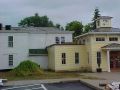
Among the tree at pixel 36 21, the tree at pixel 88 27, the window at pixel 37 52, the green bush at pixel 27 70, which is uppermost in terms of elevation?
the tree at pixel 36 21

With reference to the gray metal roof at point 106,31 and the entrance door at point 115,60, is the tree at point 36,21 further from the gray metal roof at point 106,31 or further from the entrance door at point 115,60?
the entrance door at point 115,60

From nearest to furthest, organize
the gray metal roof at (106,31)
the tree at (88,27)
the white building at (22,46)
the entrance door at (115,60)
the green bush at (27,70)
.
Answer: the green bush at (27,70) → the gray metal roof at (106,31) → the entrance door at (115,60) → the white building at (22,46) → the tree at (88,27)

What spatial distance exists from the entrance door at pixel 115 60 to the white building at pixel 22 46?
Answer: 920 centimetres

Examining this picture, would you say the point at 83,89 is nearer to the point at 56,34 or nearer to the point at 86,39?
the point at 86,39

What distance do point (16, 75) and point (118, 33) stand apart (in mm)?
14483

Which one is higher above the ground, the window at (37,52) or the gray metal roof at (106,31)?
the gray metal roof at (106,31)

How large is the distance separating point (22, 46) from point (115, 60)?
1234 centimetres

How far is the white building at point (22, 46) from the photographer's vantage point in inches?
1827

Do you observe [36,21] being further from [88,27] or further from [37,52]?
[37,52]

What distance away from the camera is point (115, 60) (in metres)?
45.7

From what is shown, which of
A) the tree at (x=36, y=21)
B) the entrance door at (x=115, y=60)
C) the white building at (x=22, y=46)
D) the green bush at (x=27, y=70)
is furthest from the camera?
the tree at (x=36, y=21)

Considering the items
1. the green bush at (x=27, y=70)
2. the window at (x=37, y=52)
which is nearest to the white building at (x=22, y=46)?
the window at (x=37, y=52)

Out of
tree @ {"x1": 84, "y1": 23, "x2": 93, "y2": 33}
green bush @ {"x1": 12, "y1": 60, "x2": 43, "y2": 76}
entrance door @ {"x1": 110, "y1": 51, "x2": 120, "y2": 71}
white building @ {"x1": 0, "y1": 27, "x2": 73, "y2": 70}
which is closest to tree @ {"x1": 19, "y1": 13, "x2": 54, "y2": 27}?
tree @ {"x1": 84, "y1": 23, "x2": 93, "y2": 33}

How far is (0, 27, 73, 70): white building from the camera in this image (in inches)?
1827
